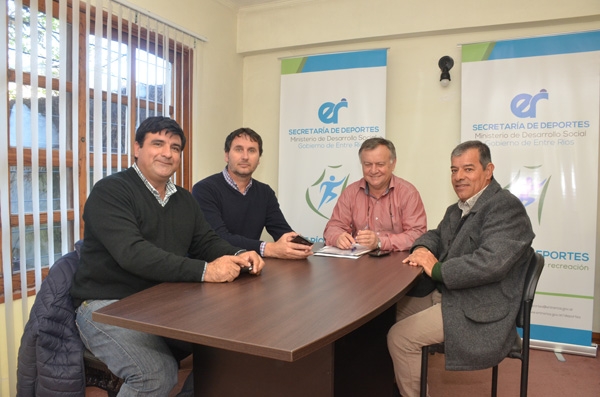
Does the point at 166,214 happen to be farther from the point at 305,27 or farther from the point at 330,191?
the point at 305,27

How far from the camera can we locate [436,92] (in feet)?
12.7

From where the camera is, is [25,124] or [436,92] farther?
[436,92]

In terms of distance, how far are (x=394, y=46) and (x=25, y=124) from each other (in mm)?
3049

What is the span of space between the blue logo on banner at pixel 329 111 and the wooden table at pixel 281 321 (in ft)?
7.35

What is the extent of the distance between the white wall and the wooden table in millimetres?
2052

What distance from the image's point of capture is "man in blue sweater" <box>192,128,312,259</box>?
246 cm

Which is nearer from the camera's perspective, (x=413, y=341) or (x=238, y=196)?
(x=413, y=341)

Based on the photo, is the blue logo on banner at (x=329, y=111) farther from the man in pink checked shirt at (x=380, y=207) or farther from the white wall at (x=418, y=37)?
the man in pink checked shirt at (x=380, y=207)

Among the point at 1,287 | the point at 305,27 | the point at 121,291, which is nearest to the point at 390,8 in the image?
the point at 305,27

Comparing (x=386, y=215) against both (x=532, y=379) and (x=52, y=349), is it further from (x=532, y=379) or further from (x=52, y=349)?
(x=52, y=349)

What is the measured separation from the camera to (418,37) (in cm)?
392

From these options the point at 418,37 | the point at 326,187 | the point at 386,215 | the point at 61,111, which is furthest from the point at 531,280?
the point at 418,37

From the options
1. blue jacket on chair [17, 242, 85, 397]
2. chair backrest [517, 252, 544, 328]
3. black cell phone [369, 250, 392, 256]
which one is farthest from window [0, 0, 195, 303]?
chair backrest [517, 252, 544, 328]

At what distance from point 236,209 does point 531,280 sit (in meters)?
1.58
